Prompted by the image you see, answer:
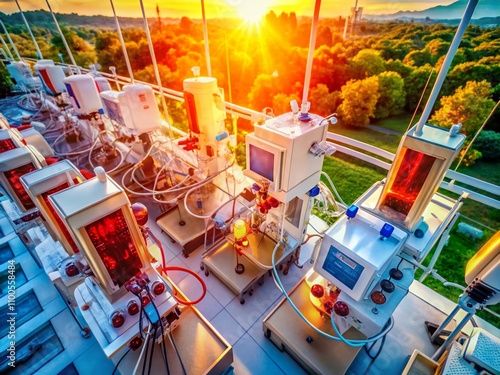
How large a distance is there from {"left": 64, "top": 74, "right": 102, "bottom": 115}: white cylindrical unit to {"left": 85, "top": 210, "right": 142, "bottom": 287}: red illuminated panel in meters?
3.23

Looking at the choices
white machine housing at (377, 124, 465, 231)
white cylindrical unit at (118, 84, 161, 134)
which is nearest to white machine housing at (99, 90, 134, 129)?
white cylindrical unit at (118, 84, 161, 134)

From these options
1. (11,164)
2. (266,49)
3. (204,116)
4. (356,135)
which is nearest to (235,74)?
(266,49)

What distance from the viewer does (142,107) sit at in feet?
10.2

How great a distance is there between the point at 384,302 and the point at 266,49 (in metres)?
13.3

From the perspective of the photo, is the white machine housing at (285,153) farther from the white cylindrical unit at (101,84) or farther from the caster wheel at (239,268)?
the white cylindrical unit at (101,84)

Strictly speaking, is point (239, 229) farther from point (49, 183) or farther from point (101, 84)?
point (101, 84)

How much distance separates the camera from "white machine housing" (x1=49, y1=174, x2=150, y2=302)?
3.91 feet

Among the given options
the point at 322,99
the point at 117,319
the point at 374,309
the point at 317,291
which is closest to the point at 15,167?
the point at 117,319

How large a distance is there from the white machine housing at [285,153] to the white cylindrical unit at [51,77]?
14.0 feet

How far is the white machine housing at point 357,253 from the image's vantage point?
1.47m

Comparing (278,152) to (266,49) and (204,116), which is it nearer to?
(204,116)

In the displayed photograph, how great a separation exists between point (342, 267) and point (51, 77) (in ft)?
18.0

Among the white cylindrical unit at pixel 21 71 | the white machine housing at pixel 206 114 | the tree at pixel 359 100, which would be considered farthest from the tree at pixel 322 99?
the white cylindrical unit at pixel 21 71

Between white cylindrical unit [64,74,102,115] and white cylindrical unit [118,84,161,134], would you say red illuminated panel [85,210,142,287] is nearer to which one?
white cylindrical unit [118,84,161,134]
